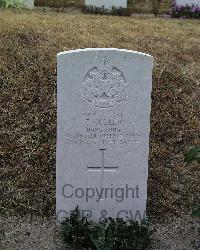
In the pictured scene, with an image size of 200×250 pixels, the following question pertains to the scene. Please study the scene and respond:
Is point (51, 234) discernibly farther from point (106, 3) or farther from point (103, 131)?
point (106, 3)

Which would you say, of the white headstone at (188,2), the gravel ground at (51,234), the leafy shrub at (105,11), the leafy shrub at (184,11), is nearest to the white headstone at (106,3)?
the leafy shrub at (105,11)

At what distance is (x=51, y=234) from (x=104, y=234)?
0.57 meters

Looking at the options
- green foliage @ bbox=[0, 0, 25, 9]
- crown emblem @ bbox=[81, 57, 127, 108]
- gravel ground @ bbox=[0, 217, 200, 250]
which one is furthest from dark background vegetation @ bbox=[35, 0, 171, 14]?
crown emblem @ bbox=[81, 57, 127, 108]

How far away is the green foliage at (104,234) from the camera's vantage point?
4.27m

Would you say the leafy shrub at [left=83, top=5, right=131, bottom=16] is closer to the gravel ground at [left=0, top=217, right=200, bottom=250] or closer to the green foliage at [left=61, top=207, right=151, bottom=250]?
the gravel ground at [left=0, top=217, right=200, bottom=250]

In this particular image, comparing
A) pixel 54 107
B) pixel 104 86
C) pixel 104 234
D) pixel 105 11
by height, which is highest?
pixel 105 11

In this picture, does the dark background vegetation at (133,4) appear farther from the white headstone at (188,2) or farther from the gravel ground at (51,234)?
the gravel ground at (51,234)

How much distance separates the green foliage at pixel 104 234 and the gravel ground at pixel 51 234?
15 cm

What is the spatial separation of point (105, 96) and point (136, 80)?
10.2 inches

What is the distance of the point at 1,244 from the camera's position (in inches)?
176

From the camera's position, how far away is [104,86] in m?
4.36

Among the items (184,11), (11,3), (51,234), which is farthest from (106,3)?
(51,234)

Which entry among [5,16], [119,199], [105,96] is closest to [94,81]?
[105,96]

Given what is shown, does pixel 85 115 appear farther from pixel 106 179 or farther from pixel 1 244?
pixel 1 244
